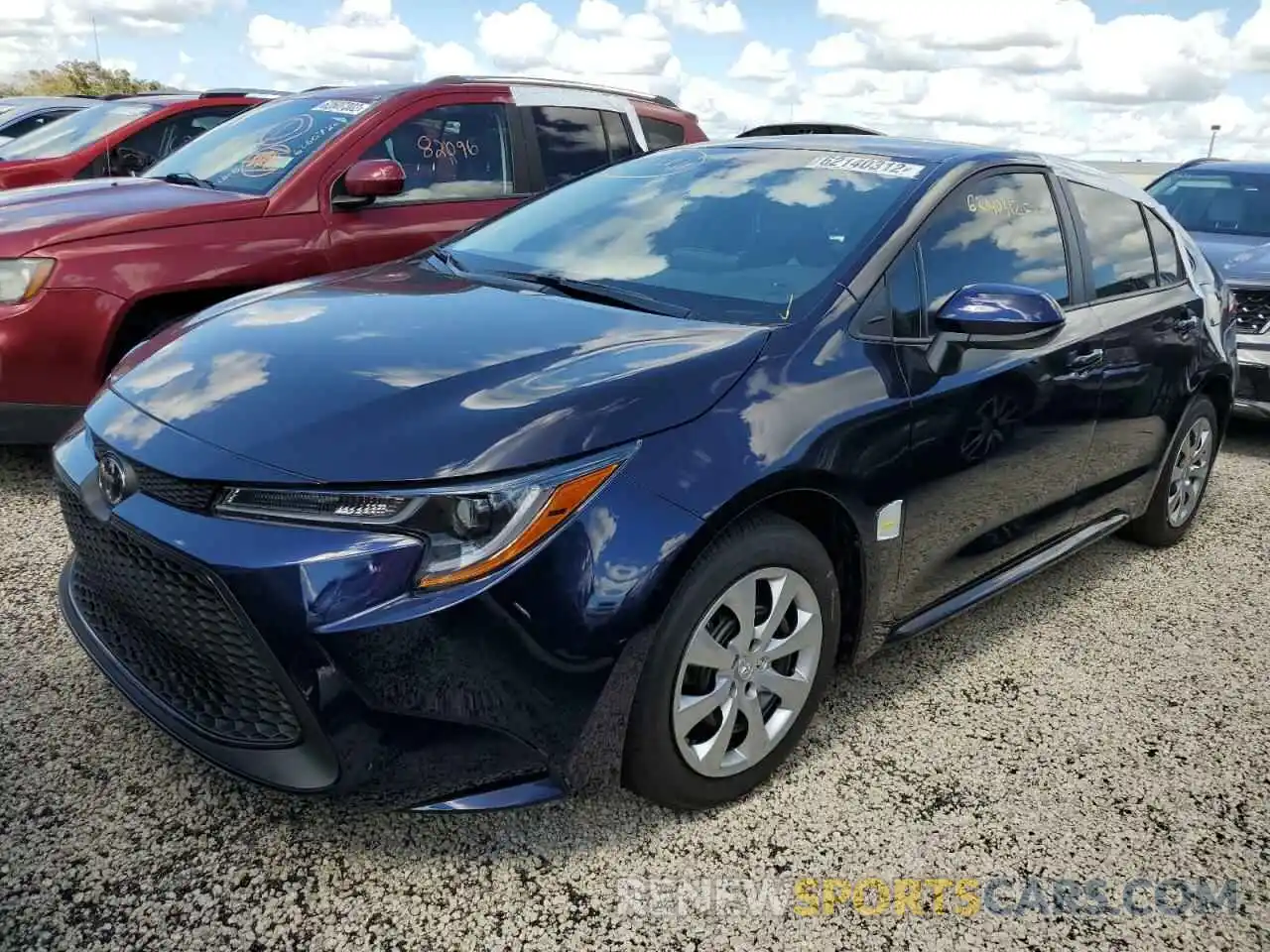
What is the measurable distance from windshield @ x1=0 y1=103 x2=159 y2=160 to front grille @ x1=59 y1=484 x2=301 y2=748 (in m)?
7.26

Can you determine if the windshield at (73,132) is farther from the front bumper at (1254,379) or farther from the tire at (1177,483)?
the front bumper at (1254,379)

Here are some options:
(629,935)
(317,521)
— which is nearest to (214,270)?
(317,521)

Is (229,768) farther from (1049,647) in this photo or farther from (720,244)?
(1049,647)

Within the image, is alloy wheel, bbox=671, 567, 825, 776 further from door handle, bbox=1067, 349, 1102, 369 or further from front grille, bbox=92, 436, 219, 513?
door handle, bbox=1067, 349, 1102, 369

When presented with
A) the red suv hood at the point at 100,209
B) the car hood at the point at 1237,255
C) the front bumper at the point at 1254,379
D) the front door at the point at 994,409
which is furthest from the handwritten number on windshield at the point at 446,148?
the front bumper at the point at 1254,379

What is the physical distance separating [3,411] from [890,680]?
10.7ft

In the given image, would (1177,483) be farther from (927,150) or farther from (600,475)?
(600,475)

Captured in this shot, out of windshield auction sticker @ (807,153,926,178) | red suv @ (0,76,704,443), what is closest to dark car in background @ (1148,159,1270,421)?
windshield auction sticker @ (807,153,926,178)

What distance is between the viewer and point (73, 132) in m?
8.63

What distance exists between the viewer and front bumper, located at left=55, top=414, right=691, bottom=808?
6.18 feet

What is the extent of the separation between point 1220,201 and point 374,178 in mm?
6335

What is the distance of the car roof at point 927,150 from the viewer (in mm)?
3121

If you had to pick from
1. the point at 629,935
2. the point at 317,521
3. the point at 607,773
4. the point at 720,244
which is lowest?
the point at 629,935

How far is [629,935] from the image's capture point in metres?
2.08
